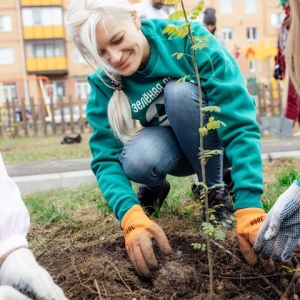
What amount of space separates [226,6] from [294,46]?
31941 millimetres

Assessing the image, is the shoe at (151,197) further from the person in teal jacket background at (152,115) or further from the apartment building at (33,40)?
the apartment building at (33,40)

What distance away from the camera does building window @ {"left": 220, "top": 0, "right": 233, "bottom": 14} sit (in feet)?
103

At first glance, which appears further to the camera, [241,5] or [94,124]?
[241,5]

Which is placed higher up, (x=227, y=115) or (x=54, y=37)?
(x=54, y=37)

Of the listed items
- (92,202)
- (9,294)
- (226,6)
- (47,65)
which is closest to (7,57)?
(47,65)

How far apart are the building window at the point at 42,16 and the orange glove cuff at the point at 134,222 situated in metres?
30.6

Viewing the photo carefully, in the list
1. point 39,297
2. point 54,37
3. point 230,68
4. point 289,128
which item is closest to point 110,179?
point 230,68

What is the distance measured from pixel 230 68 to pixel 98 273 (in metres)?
0.94

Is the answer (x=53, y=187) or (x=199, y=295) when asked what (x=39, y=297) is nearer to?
(x=199, y=295)

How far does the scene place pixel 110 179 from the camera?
189cm

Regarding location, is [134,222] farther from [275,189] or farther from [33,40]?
[33,40]

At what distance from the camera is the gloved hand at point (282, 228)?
4.66 ft

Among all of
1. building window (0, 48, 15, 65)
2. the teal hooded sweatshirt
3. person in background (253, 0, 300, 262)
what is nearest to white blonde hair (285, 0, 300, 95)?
the teal hooded sweatshirt

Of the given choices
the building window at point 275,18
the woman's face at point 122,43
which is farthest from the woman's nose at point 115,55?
the building window at point 275,18
